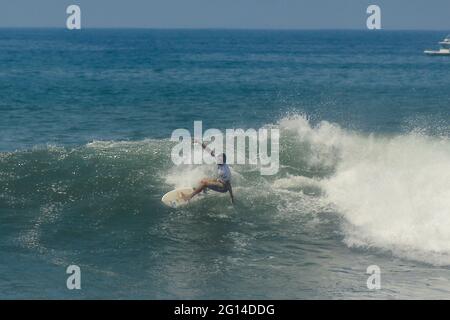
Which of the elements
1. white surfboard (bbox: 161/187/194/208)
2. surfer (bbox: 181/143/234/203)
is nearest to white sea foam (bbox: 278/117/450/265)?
surfer (bbox: 181/143/234/203)

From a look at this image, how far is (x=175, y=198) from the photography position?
20.5m

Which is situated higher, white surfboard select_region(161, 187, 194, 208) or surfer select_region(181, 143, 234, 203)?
surfer select_region(181, 143, 234, 203)

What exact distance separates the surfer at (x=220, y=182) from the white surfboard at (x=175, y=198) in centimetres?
12

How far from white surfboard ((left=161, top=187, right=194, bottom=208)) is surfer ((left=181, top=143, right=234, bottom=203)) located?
124mm

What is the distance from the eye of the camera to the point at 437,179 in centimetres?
2156

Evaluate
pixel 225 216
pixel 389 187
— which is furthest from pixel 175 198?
pixel 389 187

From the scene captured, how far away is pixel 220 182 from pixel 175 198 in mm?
1473

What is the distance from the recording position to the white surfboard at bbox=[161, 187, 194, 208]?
20.4 metres

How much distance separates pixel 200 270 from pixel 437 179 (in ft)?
32.0

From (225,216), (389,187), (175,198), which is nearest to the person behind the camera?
(225,216)

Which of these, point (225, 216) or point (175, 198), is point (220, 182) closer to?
point (225, 216)

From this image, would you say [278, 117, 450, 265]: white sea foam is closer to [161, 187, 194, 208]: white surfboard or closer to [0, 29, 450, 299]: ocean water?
[0, 29, 450, 299]: ocean water

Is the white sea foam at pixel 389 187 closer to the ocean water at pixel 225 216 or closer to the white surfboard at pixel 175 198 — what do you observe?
the ocean water at pixel 225 216
